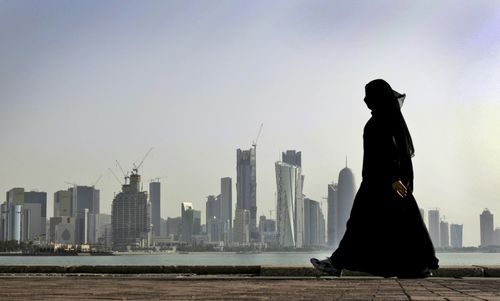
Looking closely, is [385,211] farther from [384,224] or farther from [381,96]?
[381,96]

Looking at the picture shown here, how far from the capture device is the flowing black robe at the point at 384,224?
10852 mm

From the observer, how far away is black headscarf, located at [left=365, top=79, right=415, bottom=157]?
11.5m

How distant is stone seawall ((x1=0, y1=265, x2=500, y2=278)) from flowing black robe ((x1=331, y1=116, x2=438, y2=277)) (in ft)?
2.86

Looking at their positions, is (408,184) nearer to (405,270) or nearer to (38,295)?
(405,270)

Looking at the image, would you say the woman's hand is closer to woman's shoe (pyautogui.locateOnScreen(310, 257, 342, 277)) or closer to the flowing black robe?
the flowing black robe

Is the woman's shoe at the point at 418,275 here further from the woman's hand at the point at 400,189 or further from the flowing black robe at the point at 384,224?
the woman's hand at the point at 400,189

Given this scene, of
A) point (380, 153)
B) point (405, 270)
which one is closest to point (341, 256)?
point (405, 270)

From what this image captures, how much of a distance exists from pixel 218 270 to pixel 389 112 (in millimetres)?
3653

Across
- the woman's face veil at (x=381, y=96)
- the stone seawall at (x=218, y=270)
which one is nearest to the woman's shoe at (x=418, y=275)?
the stone seawall at (x=218, y=270)

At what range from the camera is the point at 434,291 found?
7.67m

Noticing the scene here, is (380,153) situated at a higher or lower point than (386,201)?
higher

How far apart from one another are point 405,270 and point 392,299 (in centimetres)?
447

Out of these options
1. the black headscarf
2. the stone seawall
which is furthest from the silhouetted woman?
the stone seawall

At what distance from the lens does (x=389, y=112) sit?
11516mm
